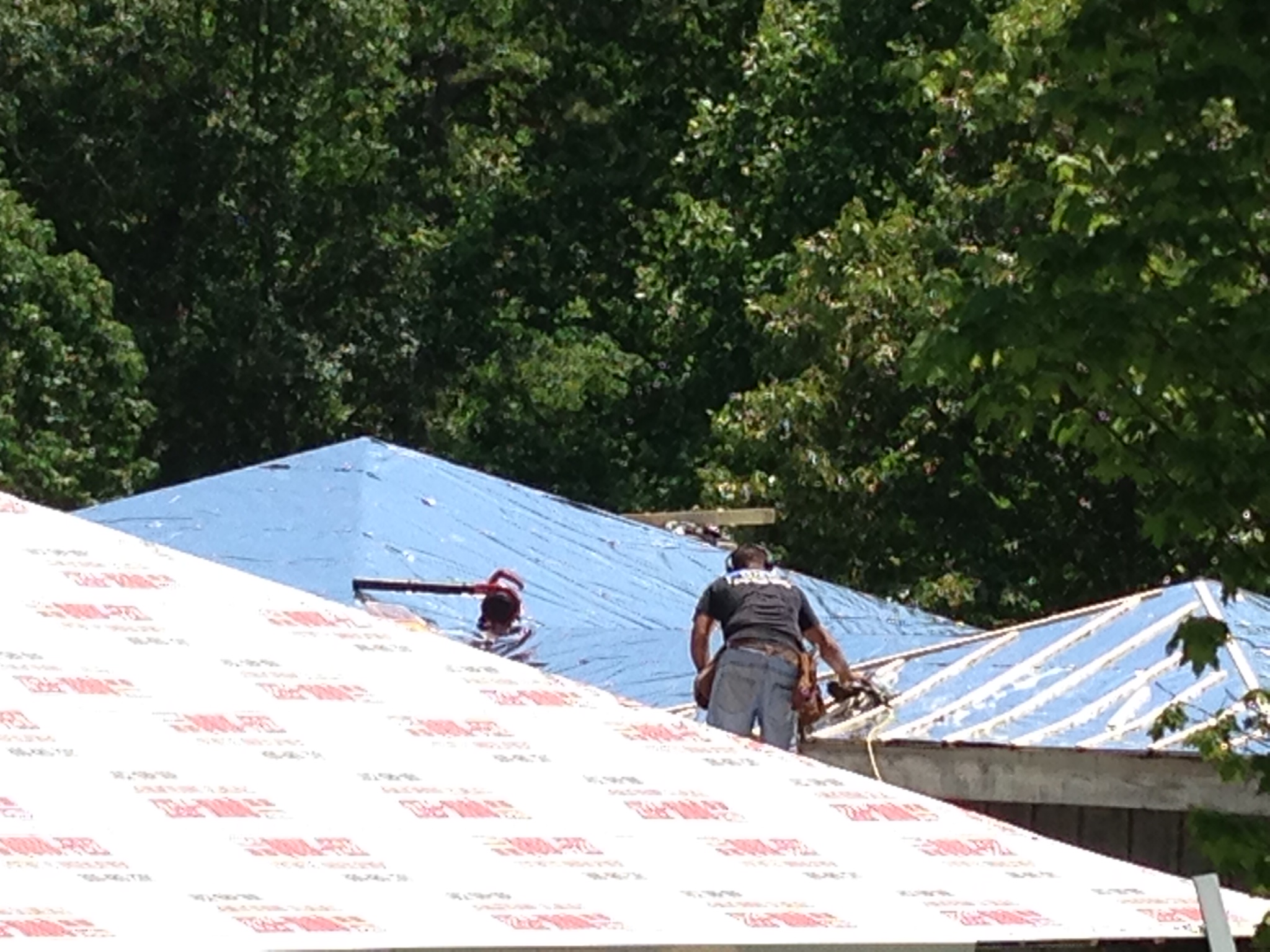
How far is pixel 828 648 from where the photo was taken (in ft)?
41.5

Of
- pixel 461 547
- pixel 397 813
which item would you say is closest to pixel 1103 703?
pixel 461 547

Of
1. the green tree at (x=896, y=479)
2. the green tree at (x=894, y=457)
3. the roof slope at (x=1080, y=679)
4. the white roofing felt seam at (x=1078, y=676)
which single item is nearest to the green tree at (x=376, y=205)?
the green tree at (x=894, y=457)

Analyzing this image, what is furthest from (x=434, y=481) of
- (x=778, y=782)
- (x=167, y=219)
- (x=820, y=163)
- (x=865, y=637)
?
(x=167, y=219)

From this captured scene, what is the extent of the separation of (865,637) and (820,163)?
9802mm

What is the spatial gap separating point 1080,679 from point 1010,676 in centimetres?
43

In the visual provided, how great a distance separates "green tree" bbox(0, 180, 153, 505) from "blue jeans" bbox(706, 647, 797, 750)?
16.7 m

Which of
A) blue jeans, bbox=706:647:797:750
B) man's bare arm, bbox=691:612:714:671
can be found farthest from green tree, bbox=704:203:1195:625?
blue jeans, bbox=706:647:797:750

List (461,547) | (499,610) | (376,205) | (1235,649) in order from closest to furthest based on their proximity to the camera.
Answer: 1. (1235,649)
2. (499,610)
3. (461,547)
4. (376,205)

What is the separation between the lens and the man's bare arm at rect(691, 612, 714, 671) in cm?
1266

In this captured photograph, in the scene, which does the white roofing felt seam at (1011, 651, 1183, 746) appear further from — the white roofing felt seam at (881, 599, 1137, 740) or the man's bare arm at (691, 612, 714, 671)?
the man's bare arm at (691, 612, 714, 671)

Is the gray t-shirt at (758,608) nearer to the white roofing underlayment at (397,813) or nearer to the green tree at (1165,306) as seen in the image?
the green tree at (1165,306)

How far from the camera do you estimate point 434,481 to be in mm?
16859

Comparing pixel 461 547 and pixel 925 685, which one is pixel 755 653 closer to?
pixel 925 685

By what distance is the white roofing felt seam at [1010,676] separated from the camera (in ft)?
42.2
